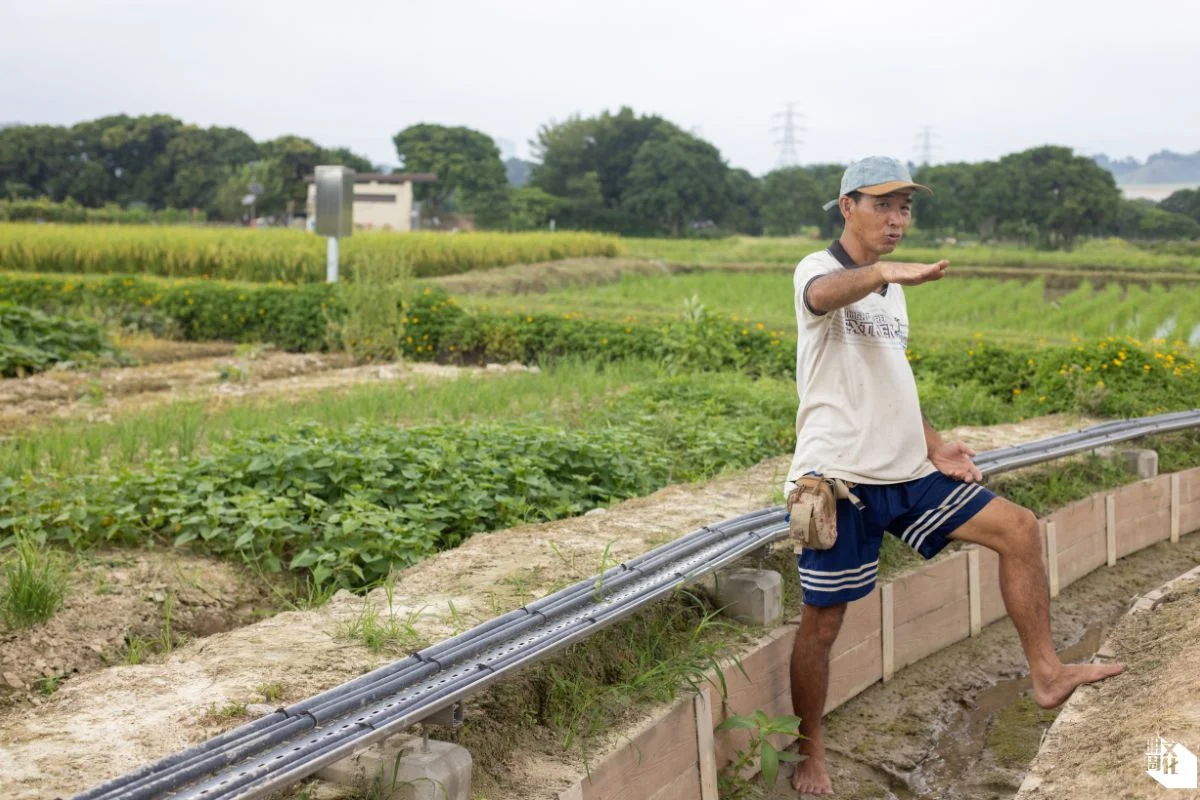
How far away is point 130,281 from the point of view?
15648mm

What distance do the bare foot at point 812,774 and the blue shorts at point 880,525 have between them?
2.00 feet

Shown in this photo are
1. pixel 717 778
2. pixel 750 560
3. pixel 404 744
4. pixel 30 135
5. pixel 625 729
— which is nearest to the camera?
pixel 404 744

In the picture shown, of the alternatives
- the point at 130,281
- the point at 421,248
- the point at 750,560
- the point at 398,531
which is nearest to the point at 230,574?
the point at 398,531

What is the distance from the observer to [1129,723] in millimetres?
3432

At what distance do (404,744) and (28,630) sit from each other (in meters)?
1.90

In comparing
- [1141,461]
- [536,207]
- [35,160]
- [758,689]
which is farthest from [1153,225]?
[758,689]

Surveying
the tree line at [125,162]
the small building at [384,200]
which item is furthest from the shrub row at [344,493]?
the tree line at [125,162]

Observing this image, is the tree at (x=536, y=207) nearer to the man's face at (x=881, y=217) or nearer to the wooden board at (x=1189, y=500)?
the wooden board at (x=1189, y=500)

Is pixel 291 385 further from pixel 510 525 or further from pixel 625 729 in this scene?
pixel 625 729

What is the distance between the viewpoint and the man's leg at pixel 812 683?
149 inches

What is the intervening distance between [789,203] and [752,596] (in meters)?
57.2

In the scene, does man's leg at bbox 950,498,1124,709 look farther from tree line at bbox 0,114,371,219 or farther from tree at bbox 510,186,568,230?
tree line at bbox 0,114,371,219

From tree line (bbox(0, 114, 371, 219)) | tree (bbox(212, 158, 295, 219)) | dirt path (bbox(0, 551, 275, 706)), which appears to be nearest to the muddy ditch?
dirt path (bbox(0, 551, 275, 706))

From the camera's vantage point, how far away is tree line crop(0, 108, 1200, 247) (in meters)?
52.1
